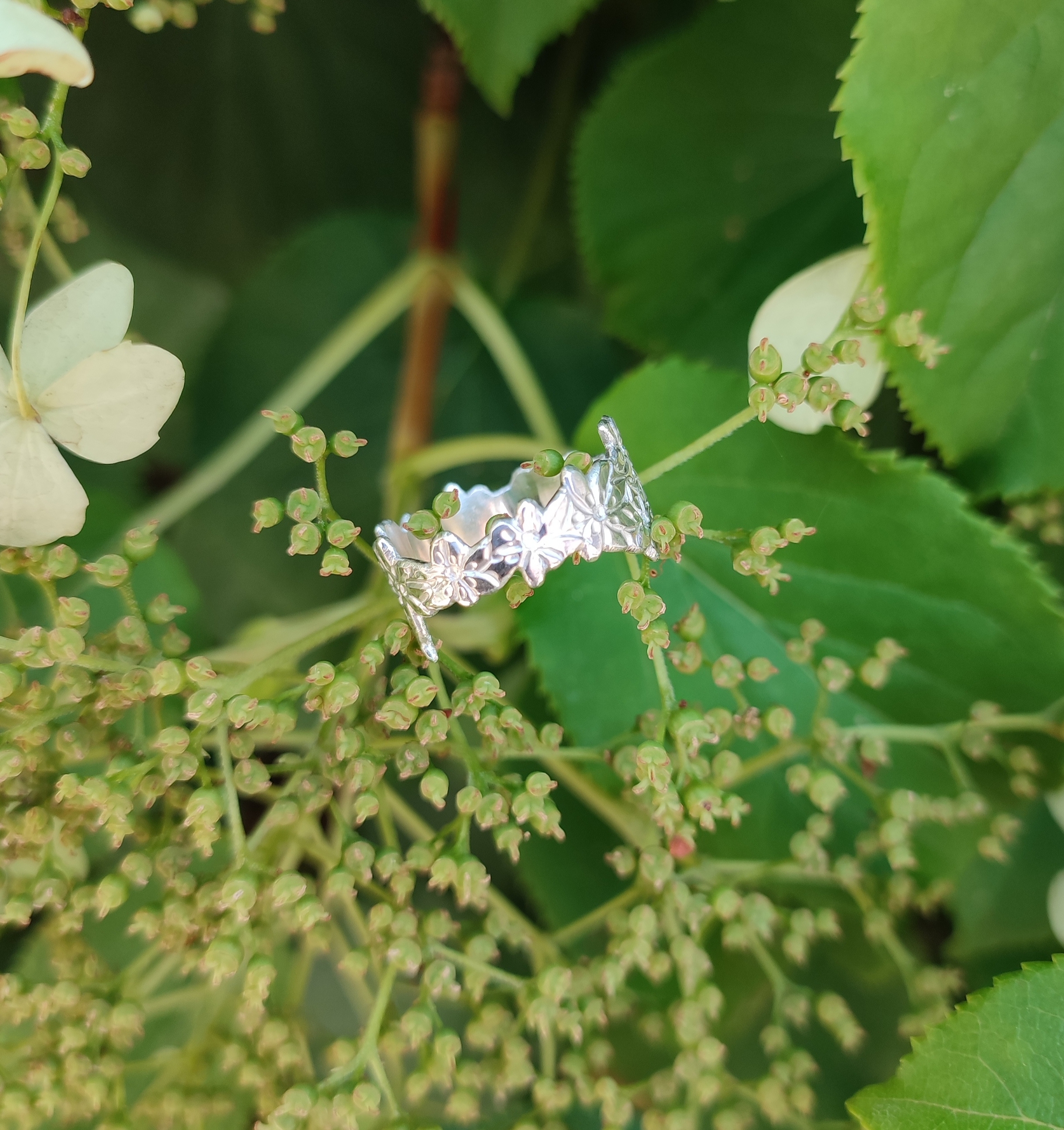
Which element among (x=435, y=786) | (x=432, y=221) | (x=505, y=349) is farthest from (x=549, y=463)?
(x=432, y=221)

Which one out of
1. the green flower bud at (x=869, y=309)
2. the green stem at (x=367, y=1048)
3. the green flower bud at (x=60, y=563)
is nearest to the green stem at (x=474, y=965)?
the green stem at (x=367, y=1048)

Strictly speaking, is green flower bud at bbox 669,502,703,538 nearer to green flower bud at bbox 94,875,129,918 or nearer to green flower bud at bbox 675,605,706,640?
green flower bud at bbox 675,605,706,640

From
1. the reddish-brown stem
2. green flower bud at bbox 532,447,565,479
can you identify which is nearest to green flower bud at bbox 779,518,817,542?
green flower bud at bbox 532,447,565,479

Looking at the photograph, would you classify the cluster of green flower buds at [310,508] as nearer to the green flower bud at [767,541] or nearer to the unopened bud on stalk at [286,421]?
the unopened bud on stalk at [286,421]

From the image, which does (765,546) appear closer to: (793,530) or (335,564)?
(793,530)

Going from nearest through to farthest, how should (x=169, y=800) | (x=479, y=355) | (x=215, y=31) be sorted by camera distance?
(x=169, y=800) → (x=215, y=31) → (x=479, y=355)

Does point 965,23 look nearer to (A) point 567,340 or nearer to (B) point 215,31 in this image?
(A) point 567,340

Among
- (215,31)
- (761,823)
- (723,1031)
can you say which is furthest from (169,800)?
(215,31)
